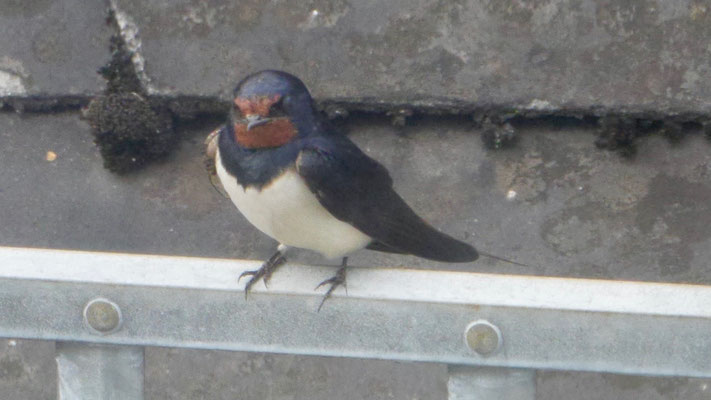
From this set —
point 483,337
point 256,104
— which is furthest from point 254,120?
point 483,337

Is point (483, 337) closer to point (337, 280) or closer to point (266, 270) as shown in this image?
point (337, 280)

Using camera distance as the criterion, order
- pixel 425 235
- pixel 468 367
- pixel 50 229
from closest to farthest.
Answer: pixel 468 367, pixel 425 235, pixel 50 229

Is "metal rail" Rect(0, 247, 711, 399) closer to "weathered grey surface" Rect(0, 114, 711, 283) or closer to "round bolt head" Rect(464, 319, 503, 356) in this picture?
"round bolt head" Rect(464, 319, 503, 356)

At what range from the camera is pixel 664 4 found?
2.12m

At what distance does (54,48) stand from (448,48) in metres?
0.79

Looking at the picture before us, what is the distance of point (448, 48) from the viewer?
7.18ft

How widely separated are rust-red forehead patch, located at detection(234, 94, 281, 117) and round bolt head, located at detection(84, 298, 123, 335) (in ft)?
1.96

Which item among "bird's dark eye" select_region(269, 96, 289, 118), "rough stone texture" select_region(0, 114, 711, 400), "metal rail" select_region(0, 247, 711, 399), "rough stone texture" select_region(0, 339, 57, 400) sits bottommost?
"rough stone texture" select_region(0, 339, 57, 400)

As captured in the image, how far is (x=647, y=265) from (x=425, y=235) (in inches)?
21.5

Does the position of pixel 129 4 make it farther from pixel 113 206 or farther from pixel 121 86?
pixel 113 206

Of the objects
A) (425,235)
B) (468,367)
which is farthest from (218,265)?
(425,235)

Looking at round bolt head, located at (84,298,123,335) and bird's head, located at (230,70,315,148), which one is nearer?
round bolt head, located at (84,298,123,335)

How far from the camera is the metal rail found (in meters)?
1.11

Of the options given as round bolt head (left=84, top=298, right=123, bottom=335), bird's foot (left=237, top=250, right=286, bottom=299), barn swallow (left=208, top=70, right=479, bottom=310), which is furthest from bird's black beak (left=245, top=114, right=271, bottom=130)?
round bolt head (left=84, top=298, right=123, bottom=335)
